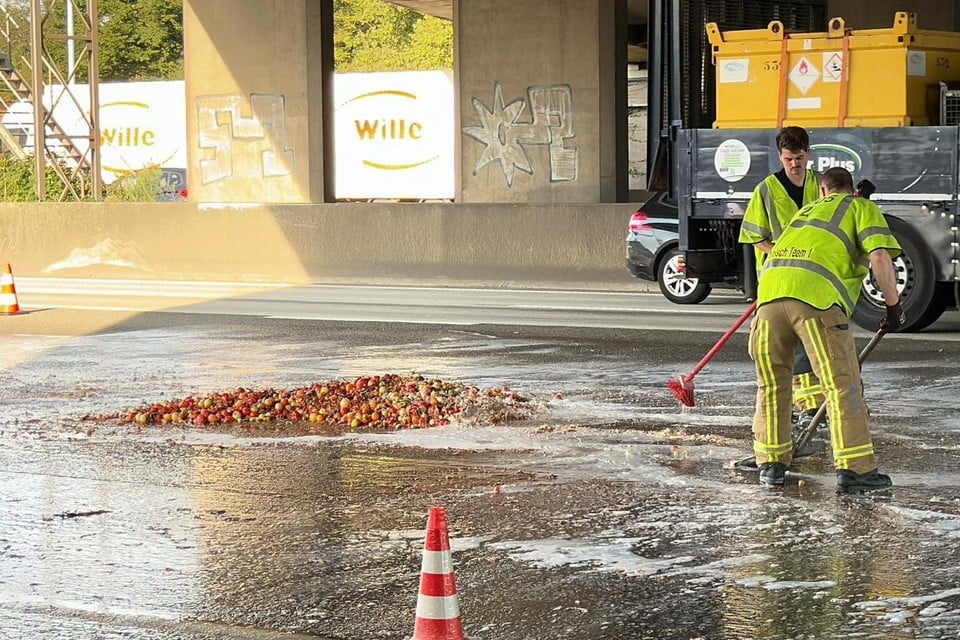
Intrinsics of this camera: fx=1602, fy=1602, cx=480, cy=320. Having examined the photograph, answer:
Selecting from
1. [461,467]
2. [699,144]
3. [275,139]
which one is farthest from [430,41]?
[461,467]

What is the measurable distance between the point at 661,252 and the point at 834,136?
161 inches

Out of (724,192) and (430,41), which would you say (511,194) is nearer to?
(724,192)

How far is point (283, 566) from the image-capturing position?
6.83 metres

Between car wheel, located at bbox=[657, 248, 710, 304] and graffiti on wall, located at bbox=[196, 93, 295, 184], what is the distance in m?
9.50

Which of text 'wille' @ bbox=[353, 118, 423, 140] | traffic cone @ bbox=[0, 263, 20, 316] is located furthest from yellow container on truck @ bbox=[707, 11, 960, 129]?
text 'wille' @ bbox=[353, 118, 423, 140]

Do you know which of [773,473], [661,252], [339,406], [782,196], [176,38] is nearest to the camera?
[773,473]

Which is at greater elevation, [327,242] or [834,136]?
[834,136]

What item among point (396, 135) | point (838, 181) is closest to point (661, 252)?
point (838, 181)

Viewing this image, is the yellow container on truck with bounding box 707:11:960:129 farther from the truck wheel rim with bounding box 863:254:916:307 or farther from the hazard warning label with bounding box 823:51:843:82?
the truck wheel rim with bounding box 863:254:916:307

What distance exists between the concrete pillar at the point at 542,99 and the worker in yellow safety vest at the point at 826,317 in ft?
55.1

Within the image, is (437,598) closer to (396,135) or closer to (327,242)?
(327,242)

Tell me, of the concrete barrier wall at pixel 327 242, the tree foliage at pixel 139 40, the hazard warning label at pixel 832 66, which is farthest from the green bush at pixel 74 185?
the tree foliage at pixel 139 40

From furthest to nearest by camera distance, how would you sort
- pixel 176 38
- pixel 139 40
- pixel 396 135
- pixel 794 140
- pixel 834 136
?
1. pixel 176 38
2. pixel 139 40
3. pixel 396 135
4. pixel 834 136
5. pixel 794 140

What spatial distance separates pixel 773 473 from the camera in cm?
834
